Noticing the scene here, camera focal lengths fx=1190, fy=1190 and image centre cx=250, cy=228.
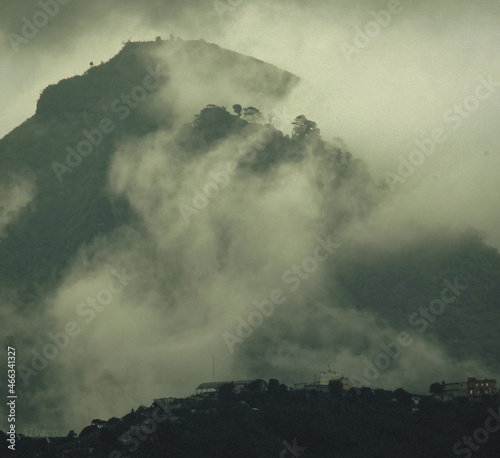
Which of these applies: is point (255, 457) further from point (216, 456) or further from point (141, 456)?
point (141, 456)

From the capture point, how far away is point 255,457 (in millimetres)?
199125

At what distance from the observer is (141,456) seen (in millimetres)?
198125

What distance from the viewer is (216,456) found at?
199625 millimetres

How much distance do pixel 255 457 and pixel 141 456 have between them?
19.0 meters

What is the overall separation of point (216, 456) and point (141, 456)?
493 inches

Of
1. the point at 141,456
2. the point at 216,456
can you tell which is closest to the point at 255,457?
the point at 216,456

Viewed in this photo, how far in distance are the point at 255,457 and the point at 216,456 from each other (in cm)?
656
